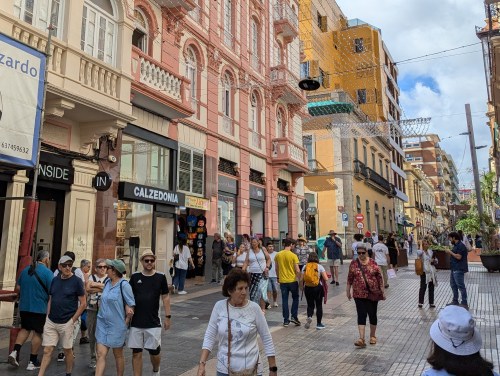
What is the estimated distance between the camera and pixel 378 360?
6277 mm

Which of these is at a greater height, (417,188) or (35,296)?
(417,188)

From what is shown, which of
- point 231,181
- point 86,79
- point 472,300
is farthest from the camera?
point 231,181

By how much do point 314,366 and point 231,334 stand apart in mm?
3010

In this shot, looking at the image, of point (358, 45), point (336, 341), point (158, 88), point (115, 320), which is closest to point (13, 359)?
point (115, 320)

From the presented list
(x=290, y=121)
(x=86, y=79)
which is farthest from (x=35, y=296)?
(x=290, y=121)

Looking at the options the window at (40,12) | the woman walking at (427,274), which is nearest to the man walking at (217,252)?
the woman walking at (427,274)

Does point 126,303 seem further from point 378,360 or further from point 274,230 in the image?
point 274,230

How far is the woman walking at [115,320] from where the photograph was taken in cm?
496

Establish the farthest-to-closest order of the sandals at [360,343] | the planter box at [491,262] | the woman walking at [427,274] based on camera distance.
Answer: the planter box at [491,262] → the woman walking at [427,274] → the sandals at [360,343]

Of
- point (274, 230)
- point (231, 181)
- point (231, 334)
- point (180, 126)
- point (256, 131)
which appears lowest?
point (231, 334)

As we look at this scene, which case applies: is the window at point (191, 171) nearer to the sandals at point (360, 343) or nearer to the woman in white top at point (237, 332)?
the sandals at point (360, 343)

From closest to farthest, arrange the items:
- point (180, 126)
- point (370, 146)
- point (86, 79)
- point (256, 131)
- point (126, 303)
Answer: point (126, 303) → point (86, 79) → point (180, 126) → point (256, 131) → point (370, 146)

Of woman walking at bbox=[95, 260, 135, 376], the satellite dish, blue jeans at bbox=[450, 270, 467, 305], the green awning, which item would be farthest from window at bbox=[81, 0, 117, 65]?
the green awning

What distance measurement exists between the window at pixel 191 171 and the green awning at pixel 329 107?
17.3 meters
